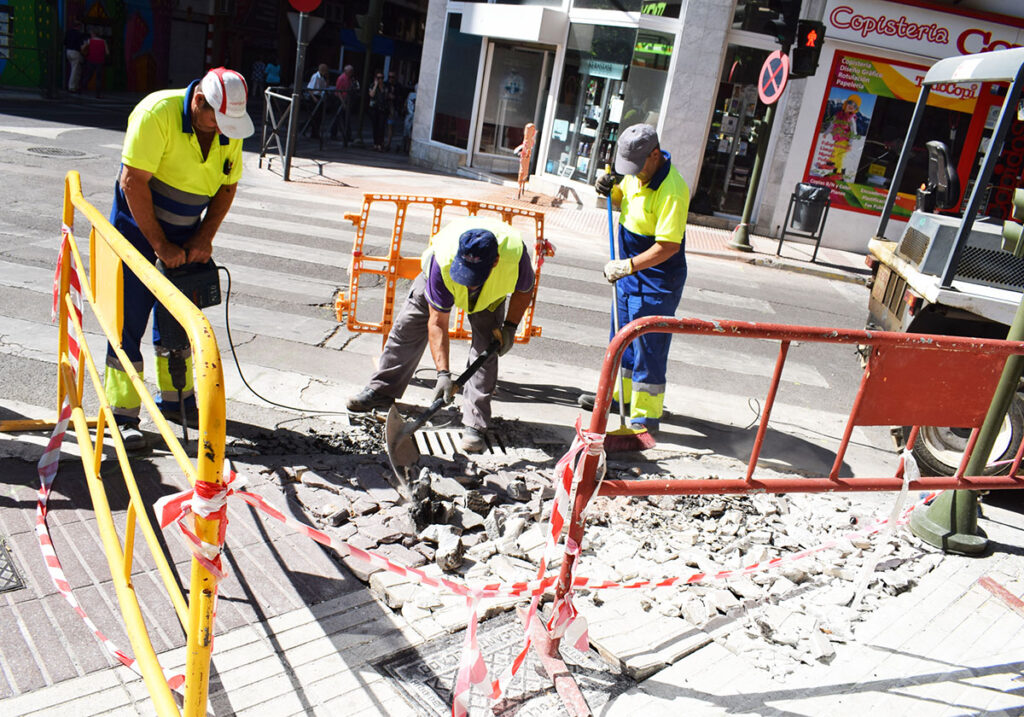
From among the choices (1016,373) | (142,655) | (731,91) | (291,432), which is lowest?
(291,432)

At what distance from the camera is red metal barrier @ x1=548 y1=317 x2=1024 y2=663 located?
3.09m

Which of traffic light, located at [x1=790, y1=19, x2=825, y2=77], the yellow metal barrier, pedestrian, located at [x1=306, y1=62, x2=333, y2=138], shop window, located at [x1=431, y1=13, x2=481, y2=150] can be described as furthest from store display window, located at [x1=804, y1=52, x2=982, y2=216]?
the yellow metal barrier

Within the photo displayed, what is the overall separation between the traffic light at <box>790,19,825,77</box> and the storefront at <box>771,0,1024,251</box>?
3314 millimetres

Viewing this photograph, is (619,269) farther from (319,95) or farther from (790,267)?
(319,95)

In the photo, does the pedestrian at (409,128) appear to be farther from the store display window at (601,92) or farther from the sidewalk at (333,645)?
the sidewalk at (333,645)

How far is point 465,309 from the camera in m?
5.07

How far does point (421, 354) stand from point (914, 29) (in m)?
13.5

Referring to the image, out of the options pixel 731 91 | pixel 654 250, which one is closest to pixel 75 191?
pixel 654 250

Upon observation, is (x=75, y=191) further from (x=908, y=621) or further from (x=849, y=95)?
(x=849, y=95)

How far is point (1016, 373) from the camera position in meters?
4.16

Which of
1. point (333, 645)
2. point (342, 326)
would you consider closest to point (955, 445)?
point (333, 645)

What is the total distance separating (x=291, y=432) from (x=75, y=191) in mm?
1862

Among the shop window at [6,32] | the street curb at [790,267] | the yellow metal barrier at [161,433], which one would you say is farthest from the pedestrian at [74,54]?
the yellow metal barrier at [161,433]

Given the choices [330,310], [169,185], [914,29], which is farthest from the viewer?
[914,29]
